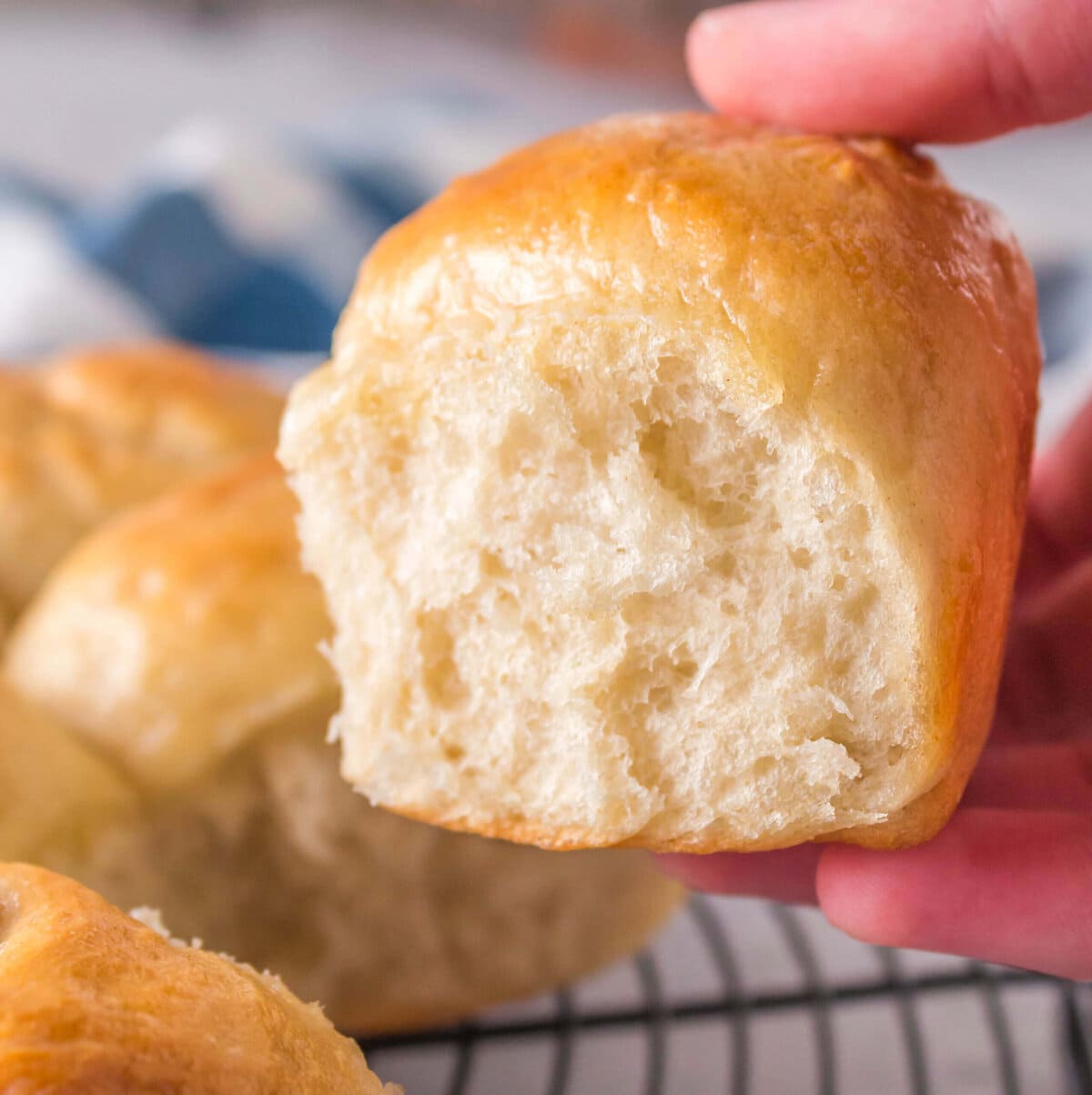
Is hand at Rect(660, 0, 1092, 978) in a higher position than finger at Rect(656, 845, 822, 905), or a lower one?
higher

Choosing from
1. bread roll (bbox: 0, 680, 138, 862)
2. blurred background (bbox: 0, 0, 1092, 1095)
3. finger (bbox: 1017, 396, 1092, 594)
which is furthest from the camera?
finger (bbox: 1017, 396, 1092, 594)

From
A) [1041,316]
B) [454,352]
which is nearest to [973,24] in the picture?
[454,352]

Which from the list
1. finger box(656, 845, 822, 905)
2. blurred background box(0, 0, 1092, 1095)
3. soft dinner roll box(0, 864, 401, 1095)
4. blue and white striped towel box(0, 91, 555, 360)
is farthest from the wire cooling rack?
blue and white striped towel box(0, 91, 555, 360)

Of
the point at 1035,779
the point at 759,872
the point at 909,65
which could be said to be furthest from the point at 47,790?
the point at 909,65

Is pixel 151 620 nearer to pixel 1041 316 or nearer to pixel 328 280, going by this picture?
pixel 328 280

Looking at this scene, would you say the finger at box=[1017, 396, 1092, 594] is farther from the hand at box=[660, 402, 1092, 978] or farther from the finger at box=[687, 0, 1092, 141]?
the finger at box=[687, 0, 1092, 141]

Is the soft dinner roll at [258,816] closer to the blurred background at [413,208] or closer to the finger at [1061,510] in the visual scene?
the blurred background at [413,208]
